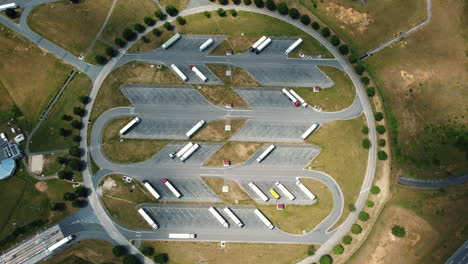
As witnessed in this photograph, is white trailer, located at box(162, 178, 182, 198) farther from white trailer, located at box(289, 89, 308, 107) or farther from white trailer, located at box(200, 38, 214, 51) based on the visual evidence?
white trailer, located at box(289, 89, 308, 107)

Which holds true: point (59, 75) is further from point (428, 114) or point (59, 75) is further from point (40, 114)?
point (428, 114)

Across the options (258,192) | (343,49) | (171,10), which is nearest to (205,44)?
(171,10)

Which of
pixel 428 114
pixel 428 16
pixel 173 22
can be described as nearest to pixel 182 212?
pixel 173 22

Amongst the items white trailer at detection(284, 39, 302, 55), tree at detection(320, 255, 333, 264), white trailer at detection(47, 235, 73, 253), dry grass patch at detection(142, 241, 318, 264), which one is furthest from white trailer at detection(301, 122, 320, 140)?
white trailer at detection(47, 235, 73, 253)

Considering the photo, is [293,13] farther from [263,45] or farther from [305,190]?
[305,190]

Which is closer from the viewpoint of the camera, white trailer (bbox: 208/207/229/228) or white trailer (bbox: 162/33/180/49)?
white trailer (bbox: 208/207/229/228)

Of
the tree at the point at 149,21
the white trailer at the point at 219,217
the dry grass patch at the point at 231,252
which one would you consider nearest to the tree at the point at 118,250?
the dry grass patch at the point at 231,252
